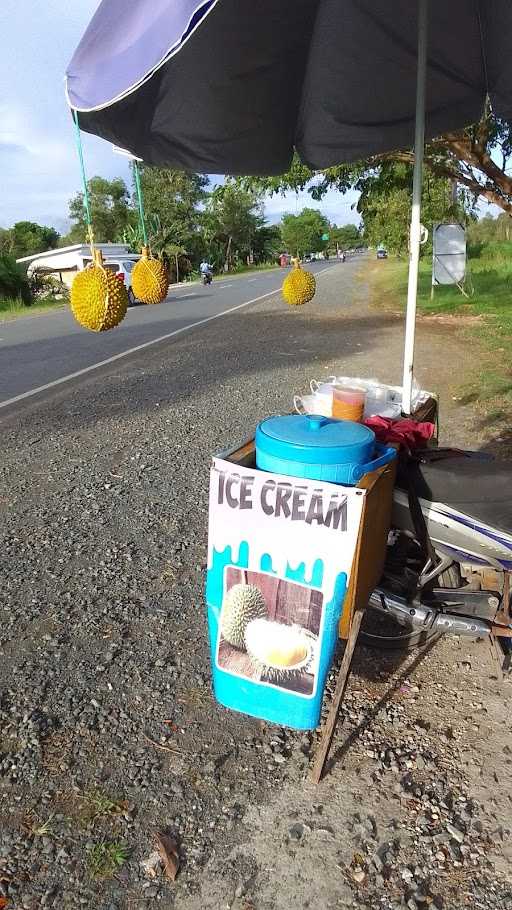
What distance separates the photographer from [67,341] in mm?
11734

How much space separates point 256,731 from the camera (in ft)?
7.16

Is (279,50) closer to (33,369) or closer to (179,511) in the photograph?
(179,511)

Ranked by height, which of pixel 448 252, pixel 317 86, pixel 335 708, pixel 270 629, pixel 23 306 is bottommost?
pixel 335 708

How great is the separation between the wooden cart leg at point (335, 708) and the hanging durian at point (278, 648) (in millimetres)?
118

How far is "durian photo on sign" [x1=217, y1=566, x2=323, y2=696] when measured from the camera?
1941 millimetres

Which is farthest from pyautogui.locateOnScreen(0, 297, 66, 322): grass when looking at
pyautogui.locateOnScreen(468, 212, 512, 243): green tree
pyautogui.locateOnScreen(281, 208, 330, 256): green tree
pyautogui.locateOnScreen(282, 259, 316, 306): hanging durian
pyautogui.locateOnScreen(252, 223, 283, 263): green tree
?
pyautogui.locateOnScreen(252, 223, 283, 263): green tree

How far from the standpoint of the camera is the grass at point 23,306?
20.0m

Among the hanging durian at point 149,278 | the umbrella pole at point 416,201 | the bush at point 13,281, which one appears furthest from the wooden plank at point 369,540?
the bush at point 13,281

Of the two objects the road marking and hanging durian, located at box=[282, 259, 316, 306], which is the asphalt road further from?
hanging durian, located at box=[282, 259, 316, 306]

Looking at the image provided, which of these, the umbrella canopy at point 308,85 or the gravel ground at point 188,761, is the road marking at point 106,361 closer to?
the gravel ground at point 188,761

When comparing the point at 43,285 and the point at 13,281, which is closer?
the point at 13,281

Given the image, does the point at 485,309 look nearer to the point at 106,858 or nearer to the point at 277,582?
the point at 277,582

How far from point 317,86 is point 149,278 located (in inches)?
72.1

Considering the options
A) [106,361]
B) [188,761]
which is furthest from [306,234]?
[188,761]
